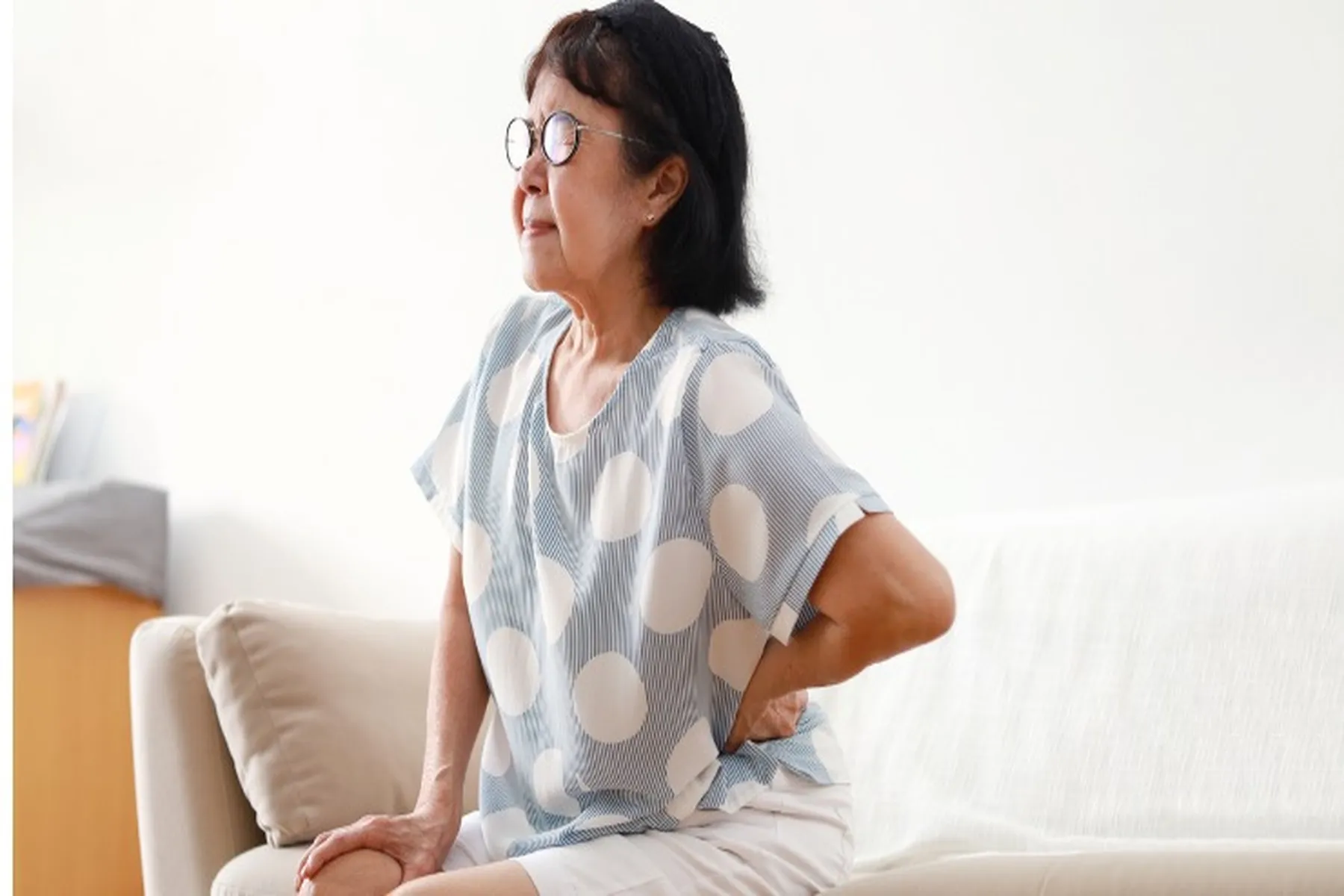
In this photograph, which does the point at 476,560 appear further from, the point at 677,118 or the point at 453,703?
the point at 677,118

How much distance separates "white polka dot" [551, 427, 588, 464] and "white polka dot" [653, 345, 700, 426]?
7 centimetres

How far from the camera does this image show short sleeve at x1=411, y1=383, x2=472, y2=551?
1.63 meters

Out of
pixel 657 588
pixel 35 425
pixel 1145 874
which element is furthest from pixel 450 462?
pixel 35 425

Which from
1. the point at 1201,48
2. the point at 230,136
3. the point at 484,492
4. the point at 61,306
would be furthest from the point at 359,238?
the point at 484,492

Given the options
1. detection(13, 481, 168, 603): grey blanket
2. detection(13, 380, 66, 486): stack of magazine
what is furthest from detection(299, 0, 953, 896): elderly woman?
detection(13, 380, 66, 486): stack of magazine

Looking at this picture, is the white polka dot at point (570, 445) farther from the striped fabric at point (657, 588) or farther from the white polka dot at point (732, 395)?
the white polka dot at point (732, 395)

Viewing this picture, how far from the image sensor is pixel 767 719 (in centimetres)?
146

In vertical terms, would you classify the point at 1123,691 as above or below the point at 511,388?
below

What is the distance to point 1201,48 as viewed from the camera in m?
2.33

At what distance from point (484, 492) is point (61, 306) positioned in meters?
2.68

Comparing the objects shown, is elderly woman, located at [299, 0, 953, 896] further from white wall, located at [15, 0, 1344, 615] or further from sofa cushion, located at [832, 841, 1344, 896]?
white wall, located at [15, 0, 1344, 615]

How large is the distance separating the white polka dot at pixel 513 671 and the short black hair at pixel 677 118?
0.33 metres

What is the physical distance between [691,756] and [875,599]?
21cm

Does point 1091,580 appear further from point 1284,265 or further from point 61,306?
point 61,306
